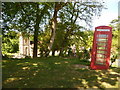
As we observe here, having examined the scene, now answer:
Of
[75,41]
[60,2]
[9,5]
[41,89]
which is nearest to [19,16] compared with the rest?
[9,5]

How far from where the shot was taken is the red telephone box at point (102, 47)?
5.39m

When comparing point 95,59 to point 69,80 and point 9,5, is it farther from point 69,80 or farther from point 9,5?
point 9,5

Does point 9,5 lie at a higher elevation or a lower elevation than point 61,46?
higher

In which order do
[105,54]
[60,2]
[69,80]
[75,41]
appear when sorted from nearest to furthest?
[69,80], [105,54], [60,2], [75,41]

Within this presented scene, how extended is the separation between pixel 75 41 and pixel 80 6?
5.32 meters

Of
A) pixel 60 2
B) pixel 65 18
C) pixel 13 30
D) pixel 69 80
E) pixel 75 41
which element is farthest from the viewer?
pixel 75 41

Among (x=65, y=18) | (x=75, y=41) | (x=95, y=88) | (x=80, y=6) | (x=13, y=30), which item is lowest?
(x=95, y=88)

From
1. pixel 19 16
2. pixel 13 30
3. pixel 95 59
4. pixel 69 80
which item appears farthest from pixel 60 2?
pixel 69 80

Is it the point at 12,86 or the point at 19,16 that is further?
the point at 19,16

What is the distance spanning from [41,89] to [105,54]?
3875 millimetres

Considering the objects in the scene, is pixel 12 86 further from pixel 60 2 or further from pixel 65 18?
pixel 65 18

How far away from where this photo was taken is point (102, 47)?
5613 millimetres

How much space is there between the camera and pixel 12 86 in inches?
127

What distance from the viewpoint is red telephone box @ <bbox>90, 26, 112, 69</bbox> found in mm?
5395
